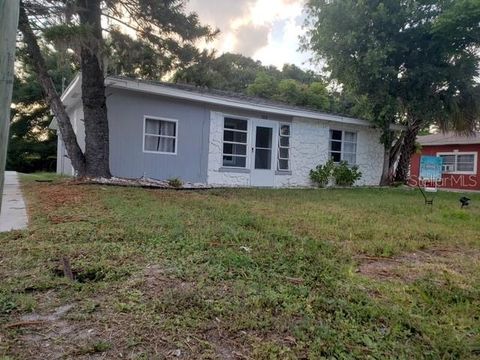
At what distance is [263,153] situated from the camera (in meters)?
12.8

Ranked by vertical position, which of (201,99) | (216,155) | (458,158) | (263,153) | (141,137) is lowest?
(216,155)

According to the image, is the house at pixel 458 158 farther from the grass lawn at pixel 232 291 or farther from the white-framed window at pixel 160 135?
the grass lawn at pixel 232 291

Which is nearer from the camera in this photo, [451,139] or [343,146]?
[343,146]

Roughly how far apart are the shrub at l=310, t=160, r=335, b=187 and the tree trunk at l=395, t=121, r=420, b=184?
4.38 metres

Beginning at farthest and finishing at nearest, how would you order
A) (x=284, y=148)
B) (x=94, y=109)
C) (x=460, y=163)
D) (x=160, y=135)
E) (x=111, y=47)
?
(x=460, y=163) → (x=284, y=148) → (x=160, y=135) → (x=94, y=109) → (x=111, y=47)

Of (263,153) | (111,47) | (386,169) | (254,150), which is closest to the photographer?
(111,47)

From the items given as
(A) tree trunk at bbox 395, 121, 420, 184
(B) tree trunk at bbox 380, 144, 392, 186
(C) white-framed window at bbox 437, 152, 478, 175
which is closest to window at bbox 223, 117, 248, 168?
(B) tree trunk at bbox 380, 144, 392, 186

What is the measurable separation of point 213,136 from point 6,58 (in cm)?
1022

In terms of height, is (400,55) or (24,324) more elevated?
(400,55)

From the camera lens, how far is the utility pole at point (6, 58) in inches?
57.1

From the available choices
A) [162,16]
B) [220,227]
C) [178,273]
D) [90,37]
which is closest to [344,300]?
[178,273]

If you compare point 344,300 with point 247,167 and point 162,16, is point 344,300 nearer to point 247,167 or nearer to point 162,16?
point 162,16

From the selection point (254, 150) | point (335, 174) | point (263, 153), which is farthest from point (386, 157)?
point (254, 150)

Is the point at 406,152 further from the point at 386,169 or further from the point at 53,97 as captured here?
the point at 53,97
